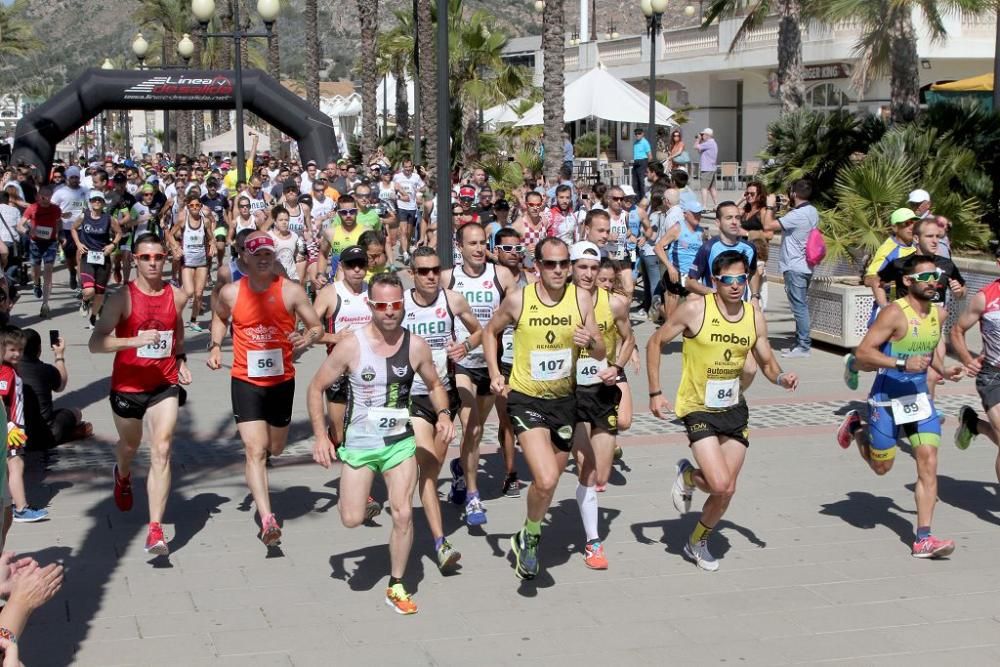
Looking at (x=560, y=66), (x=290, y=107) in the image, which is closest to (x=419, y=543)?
(x=560, y=66)

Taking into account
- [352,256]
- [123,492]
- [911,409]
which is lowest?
[123,492]

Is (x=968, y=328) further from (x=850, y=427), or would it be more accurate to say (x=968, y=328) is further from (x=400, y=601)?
(x=400, y=601)

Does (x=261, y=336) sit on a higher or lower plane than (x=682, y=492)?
higher

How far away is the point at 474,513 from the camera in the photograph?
7.68 metres

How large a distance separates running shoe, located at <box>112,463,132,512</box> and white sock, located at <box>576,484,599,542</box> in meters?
2.66

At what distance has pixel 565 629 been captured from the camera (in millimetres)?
5965

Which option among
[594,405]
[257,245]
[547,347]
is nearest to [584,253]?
[547,347]

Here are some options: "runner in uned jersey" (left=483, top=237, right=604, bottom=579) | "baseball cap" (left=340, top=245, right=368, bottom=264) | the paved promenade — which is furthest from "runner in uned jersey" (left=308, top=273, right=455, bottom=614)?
"baseball cap" (left=340, top=245, right=368, bottom=264)

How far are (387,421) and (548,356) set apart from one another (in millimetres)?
967

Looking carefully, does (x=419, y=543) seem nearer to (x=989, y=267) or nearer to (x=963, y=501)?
(x=963, y=501)

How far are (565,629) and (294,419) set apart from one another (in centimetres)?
530

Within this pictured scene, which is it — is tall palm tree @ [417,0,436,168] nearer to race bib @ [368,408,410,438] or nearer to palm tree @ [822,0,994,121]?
palm tree @ [822,0,994,121]

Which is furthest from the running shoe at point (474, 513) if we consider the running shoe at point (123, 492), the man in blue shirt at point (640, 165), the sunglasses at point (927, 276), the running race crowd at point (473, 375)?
the man in blue shirt at point (640, 165)

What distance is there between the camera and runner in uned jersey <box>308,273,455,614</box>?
6234mm
